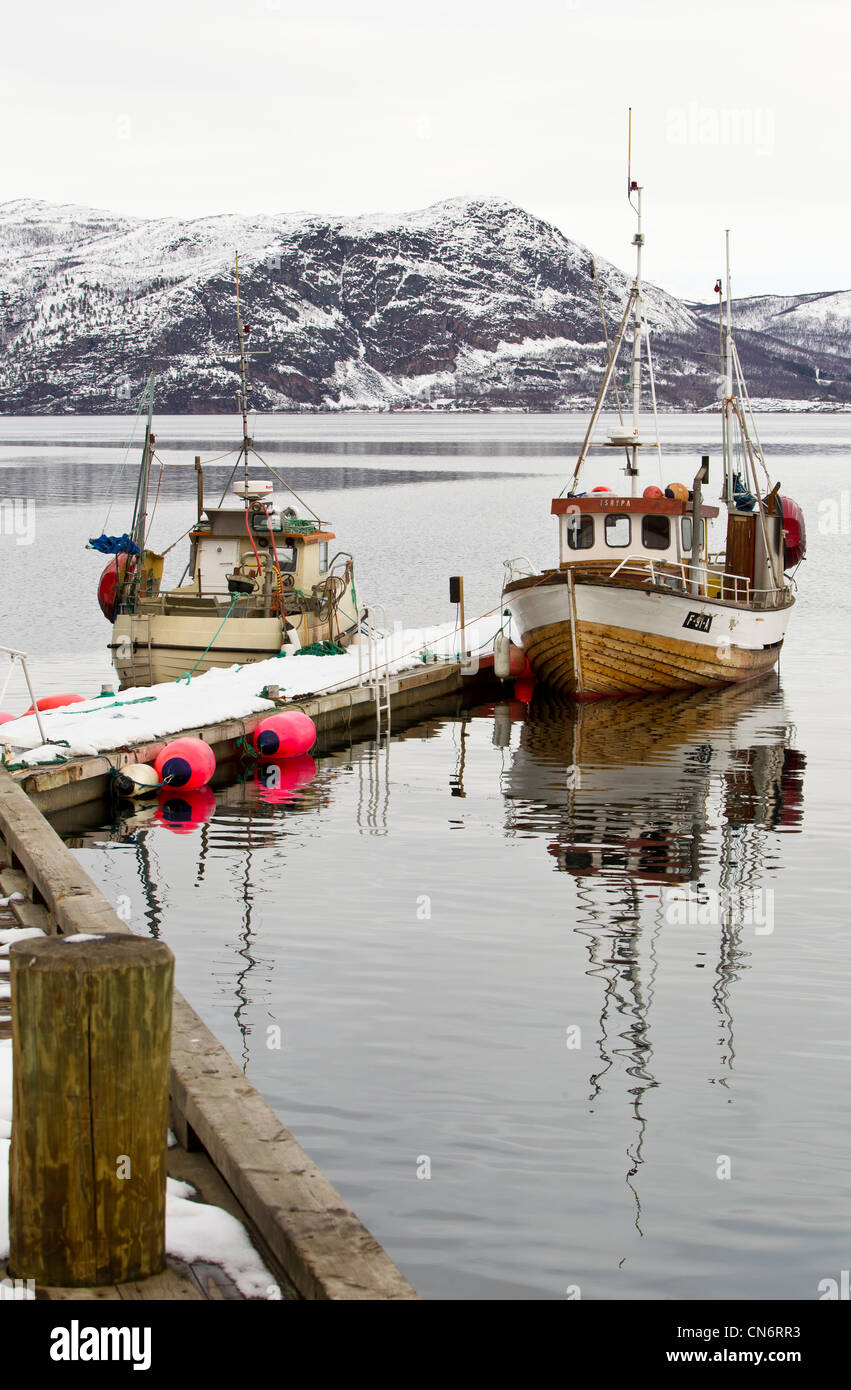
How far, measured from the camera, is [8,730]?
64.4ft

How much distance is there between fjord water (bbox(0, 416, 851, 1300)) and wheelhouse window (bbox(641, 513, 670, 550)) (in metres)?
3.00

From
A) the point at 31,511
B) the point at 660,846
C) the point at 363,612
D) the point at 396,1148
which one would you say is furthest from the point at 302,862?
the point at 31,511

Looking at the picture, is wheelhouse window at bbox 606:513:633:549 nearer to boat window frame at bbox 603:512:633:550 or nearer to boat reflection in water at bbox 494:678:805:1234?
boat window frame at bbox 603:512:633:550

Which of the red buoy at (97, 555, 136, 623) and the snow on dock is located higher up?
the red buoy at (97, 555, 136, 623)

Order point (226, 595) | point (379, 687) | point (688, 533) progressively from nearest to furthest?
point (379, 687)
point (226, 595)
point (688, 533)

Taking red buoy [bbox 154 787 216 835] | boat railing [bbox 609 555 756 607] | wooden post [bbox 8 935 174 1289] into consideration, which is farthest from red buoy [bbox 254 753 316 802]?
wooden post [bbox 8 935 174 1289]

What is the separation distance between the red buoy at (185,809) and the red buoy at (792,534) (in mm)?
16747

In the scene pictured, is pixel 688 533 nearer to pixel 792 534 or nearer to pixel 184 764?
pixel 792 534

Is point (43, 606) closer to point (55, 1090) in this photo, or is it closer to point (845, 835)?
point (845, 835)

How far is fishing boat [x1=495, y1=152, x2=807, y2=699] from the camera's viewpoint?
2772 centimetres

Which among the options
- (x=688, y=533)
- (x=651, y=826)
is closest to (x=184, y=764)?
(x=651, y=826)

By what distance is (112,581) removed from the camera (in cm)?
2889

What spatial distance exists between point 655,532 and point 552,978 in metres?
17.6
